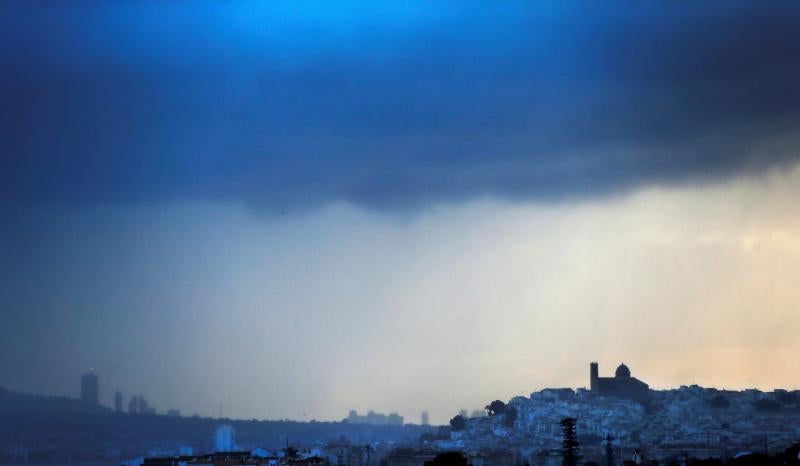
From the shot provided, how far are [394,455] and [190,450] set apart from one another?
53.9 ft

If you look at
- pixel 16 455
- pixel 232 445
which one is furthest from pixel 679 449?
pixel 16 455

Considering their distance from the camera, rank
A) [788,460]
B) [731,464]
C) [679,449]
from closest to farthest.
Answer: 1. [788,460]
2. [731,464]
3. [679,449]

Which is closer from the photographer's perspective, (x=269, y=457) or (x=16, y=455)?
(x=269, y=457)

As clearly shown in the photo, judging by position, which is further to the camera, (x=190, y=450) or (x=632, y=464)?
(x=190, y=450)

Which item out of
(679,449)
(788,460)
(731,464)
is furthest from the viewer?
(679,449)

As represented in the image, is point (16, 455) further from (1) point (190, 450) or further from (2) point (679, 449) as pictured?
(2) point (679, 449)

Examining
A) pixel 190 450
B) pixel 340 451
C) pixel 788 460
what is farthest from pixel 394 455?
pixel 788 460

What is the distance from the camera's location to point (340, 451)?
7205 inches

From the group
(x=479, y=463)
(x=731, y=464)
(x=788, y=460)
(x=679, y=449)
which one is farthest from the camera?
(x=679, y=449)

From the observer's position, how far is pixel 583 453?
188750 millimetres

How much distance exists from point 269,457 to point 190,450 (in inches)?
1997

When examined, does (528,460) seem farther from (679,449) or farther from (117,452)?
(117,452)

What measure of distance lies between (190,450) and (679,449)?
3937 centimetres

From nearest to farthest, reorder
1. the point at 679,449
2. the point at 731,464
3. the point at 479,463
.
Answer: the point at 731,464
the point at 479,463
the point at 679,449
